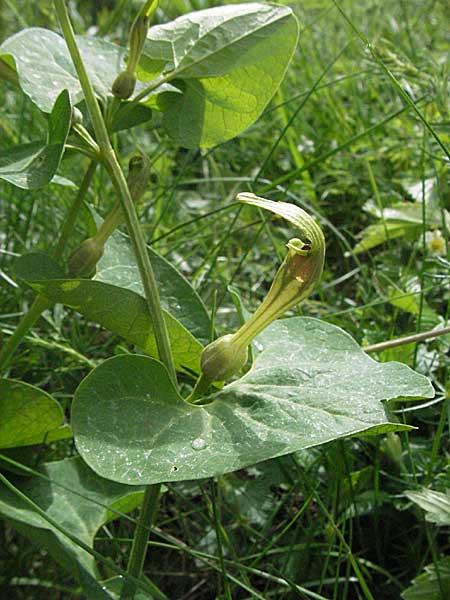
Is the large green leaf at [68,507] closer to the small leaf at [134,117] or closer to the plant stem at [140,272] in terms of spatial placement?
the plant stem at [140,272]

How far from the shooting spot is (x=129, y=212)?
0.75 meters

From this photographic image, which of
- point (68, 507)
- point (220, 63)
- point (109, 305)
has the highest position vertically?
point (220, 63)

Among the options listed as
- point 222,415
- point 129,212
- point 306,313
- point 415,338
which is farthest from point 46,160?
point 306,313

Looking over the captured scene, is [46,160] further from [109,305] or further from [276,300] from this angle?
[276,300]

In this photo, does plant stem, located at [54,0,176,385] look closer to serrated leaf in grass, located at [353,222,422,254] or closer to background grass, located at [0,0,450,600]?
background grass, located at [0,0,450,600]

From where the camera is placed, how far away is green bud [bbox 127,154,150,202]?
2.71 ft

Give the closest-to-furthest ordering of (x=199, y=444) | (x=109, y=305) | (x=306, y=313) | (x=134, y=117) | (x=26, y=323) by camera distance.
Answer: (x=199, y=444)
(x=109, y=305)
(x=26, y=323)
(x=134, y=117)
(x=306, y=313)

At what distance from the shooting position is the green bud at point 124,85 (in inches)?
32.2

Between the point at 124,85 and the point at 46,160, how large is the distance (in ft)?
0.48

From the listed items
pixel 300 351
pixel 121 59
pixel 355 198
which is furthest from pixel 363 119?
pixel 300 351

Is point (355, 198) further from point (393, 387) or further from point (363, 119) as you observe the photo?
point (393, 387)

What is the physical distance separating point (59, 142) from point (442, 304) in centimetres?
65

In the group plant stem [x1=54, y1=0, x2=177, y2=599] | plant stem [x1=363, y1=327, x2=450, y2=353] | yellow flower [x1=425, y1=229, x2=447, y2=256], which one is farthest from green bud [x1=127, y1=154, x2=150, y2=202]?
yellow flower [x1=425, y1=229, x2=447, y2=256]

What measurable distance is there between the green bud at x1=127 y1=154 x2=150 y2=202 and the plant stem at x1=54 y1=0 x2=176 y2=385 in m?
0.05
